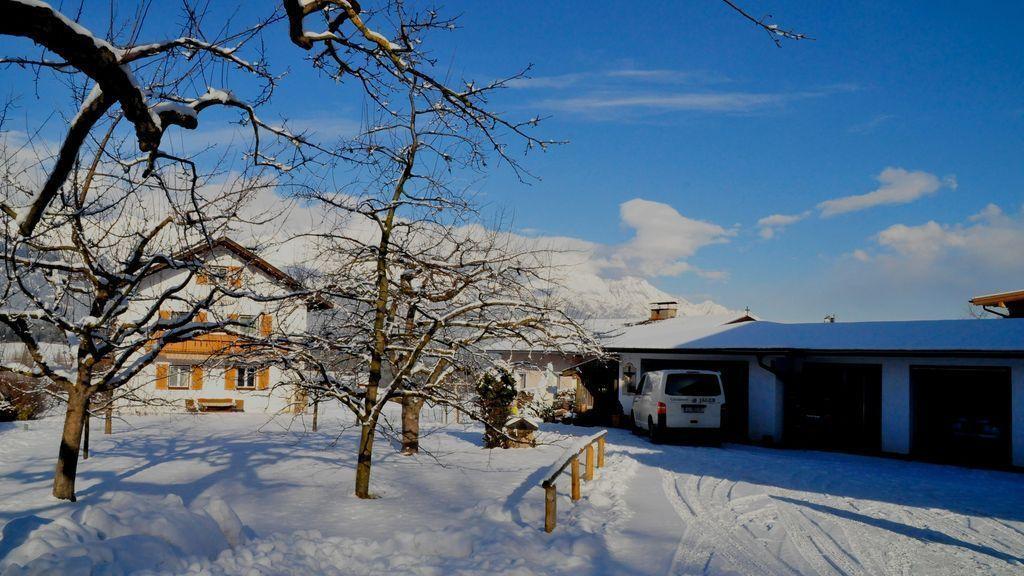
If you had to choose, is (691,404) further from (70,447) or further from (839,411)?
(70,447)

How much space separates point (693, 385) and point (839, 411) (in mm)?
6054

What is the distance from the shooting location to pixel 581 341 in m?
9.92

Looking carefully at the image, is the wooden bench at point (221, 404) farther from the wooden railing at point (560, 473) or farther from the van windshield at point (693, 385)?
the wooden railing at point (560, 473)

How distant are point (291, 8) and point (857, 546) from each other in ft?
27.1

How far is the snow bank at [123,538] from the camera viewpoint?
468 cm

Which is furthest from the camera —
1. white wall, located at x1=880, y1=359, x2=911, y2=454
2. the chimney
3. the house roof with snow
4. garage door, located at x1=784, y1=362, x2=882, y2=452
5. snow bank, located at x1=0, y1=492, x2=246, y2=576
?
the chimney

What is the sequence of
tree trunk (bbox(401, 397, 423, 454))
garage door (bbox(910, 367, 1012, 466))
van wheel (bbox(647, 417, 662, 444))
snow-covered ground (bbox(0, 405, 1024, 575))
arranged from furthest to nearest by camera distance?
van wheel (bbox(647, 417, 662, 444))
garage door (bbox(910, 367, 1012, 466))
tree trunk (bbox(401, 397, 423, 454))
snow-covered ground (bbox(0, 405, 1024, 575))

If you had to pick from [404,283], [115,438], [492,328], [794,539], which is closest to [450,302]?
[404,283]

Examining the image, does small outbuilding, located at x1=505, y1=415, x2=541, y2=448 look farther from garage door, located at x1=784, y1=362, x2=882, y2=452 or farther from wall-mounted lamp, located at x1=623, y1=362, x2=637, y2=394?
garage door, located at x1=784, y1=362, x2=882, y2=452

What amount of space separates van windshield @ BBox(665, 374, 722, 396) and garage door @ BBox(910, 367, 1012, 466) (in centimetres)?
503

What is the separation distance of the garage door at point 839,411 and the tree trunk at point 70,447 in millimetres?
17042

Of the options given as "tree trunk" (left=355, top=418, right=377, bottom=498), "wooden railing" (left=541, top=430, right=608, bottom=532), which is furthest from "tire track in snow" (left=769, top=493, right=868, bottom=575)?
"tree trunk" (left=355, top=418, right=377, bottom=498)

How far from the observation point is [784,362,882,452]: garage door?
60.2 ft

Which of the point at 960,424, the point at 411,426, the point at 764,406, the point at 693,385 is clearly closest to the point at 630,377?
the point at 764,406
